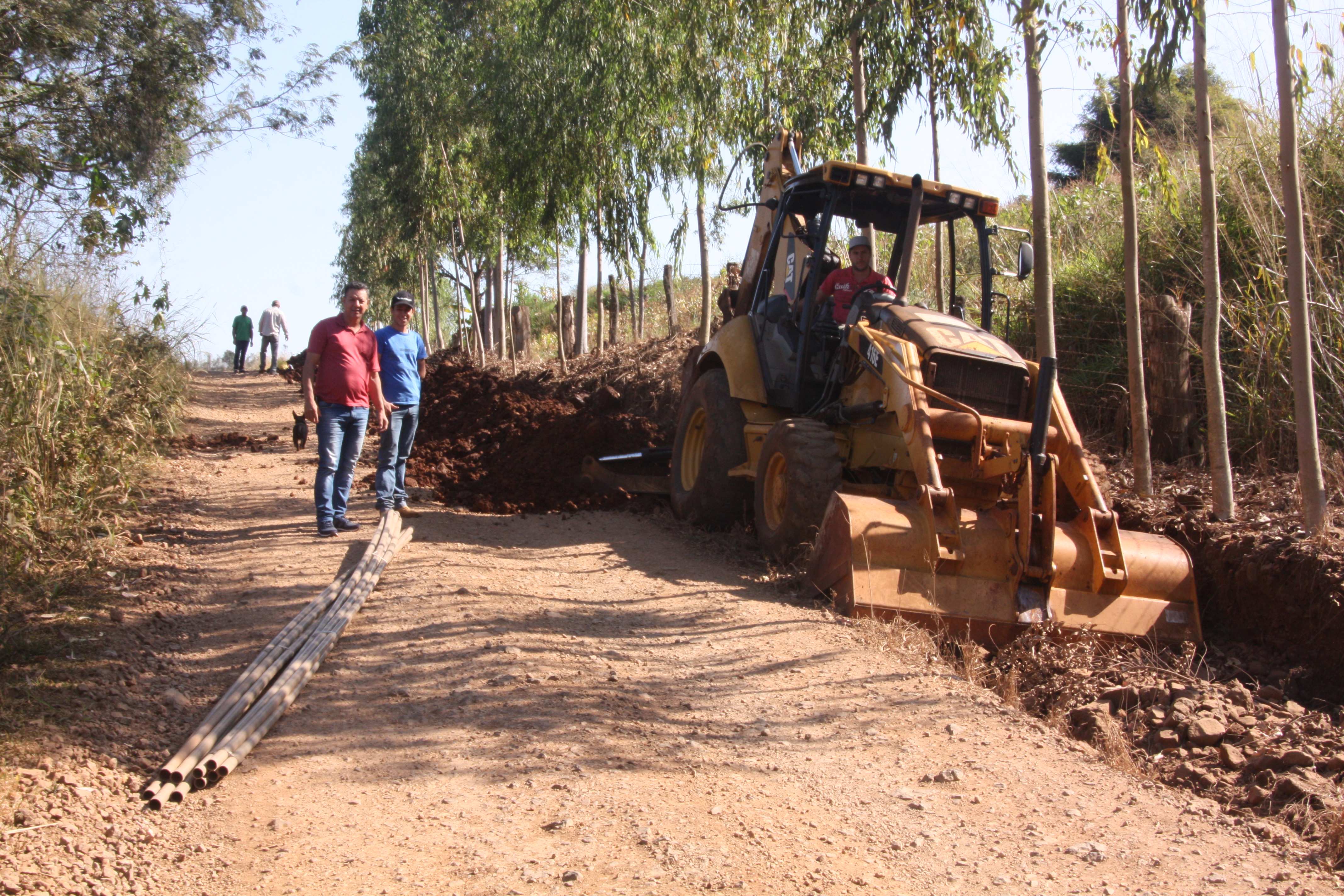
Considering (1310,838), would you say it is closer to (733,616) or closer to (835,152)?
(733,616)

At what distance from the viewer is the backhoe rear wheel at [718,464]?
26.9ft

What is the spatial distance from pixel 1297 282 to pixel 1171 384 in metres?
3.73

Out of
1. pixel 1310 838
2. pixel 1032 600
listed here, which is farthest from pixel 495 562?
pixel 1310 838

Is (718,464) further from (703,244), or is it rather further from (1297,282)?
(703,244)

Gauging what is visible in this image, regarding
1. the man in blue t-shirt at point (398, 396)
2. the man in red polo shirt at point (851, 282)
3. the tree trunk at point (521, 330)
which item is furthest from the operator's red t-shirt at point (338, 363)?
the tree trunk at point (521, 330)

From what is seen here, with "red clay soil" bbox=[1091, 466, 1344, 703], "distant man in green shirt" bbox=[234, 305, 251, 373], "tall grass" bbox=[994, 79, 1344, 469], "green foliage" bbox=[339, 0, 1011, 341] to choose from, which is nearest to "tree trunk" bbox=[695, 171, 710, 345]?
"green foliage" bbox=[339, 0, 1011, 341]

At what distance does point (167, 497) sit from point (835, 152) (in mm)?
8795

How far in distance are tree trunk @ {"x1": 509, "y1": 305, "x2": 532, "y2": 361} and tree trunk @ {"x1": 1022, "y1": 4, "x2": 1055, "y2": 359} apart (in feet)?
63.3

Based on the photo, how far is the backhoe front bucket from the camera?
18.8 feet

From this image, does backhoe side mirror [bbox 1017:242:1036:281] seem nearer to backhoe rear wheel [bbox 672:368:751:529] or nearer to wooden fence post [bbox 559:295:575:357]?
backhoe rear wheel [bbox 672:368:751:529]

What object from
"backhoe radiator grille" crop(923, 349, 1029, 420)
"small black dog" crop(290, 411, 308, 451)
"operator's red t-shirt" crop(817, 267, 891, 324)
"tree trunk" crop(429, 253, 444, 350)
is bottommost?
"small black dog" crop(290, 411, 308, 451)

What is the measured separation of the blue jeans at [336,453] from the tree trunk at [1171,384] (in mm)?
7417

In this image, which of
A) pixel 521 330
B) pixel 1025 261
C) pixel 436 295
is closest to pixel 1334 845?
pixel 1025 261

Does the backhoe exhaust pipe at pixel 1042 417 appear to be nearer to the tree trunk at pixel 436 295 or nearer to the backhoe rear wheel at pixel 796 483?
the backhoe rear wheel at pixel 796 483
